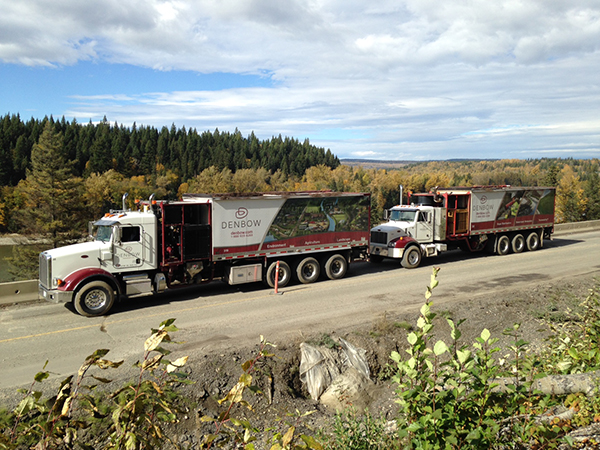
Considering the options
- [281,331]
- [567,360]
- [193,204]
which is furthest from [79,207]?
[567,360]

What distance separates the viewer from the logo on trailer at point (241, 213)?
15.6 meters

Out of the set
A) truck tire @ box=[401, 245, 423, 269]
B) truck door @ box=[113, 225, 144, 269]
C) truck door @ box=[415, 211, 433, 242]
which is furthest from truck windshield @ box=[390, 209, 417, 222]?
truck door @ box=[113, 225, 144, 269]

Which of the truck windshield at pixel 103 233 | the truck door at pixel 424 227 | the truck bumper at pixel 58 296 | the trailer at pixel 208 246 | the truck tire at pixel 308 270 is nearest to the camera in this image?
the truck bumper at pixel 58 296

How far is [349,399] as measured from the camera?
9086 mm

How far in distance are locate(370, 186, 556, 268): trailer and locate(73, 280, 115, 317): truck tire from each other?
11.6 metres

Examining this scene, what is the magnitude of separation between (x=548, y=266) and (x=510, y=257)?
Answer: 260cm

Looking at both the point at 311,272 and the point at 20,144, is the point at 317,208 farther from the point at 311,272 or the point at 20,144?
the point at 20,144

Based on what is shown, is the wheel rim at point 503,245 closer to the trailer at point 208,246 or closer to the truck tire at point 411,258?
the truck tire at point 411,258

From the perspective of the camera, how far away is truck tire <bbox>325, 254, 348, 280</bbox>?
704 inches

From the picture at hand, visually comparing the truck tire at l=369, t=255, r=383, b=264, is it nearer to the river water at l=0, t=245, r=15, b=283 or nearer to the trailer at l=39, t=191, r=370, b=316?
the trailer at l=39, t=191, r=370, b=316

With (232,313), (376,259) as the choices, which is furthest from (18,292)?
(376,259)

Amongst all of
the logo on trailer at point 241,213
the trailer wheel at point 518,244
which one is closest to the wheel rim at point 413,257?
the trailer wheel at point 518,244

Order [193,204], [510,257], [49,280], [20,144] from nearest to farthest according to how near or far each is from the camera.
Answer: [49,280]
[193,204]
[510,257]
[20,144]

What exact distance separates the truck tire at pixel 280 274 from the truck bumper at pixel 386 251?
534 cm
